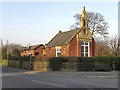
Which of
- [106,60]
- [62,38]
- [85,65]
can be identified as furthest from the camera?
[62,38]

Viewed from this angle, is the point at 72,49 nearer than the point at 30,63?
No

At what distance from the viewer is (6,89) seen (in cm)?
1012

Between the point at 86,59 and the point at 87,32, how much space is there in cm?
1191

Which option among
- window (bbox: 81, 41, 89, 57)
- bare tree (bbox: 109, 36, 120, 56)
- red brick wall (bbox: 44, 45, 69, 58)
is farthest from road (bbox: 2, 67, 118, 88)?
bare tree (bbox: 109, 36, 120, 56)

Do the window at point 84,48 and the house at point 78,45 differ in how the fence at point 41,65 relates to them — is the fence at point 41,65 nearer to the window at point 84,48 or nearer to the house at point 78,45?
the house at point 78,45

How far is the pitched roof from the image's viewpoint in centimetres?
3366

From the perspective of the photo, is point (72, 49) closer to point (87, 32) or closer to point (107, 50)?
point (87, 32)

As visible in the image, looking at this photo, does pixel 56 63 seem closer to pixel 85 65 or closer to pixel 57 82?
pixel 85 65

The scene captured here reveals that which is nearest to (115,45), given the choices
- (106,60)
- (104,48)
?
(104,48)

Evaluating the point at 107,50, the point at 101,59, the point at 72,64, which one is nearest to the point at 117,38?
the point at 107,50

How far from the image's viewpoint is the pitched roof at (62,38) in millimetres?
33656

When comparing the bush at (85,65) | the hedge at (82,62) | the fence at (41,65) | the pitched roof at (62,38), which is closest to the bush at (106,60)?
the hedge at (82,62)

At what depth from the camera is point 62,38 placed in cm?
3644

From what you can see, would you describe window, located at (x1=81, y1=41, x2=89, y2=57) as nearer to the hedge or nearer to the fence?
the hedge
